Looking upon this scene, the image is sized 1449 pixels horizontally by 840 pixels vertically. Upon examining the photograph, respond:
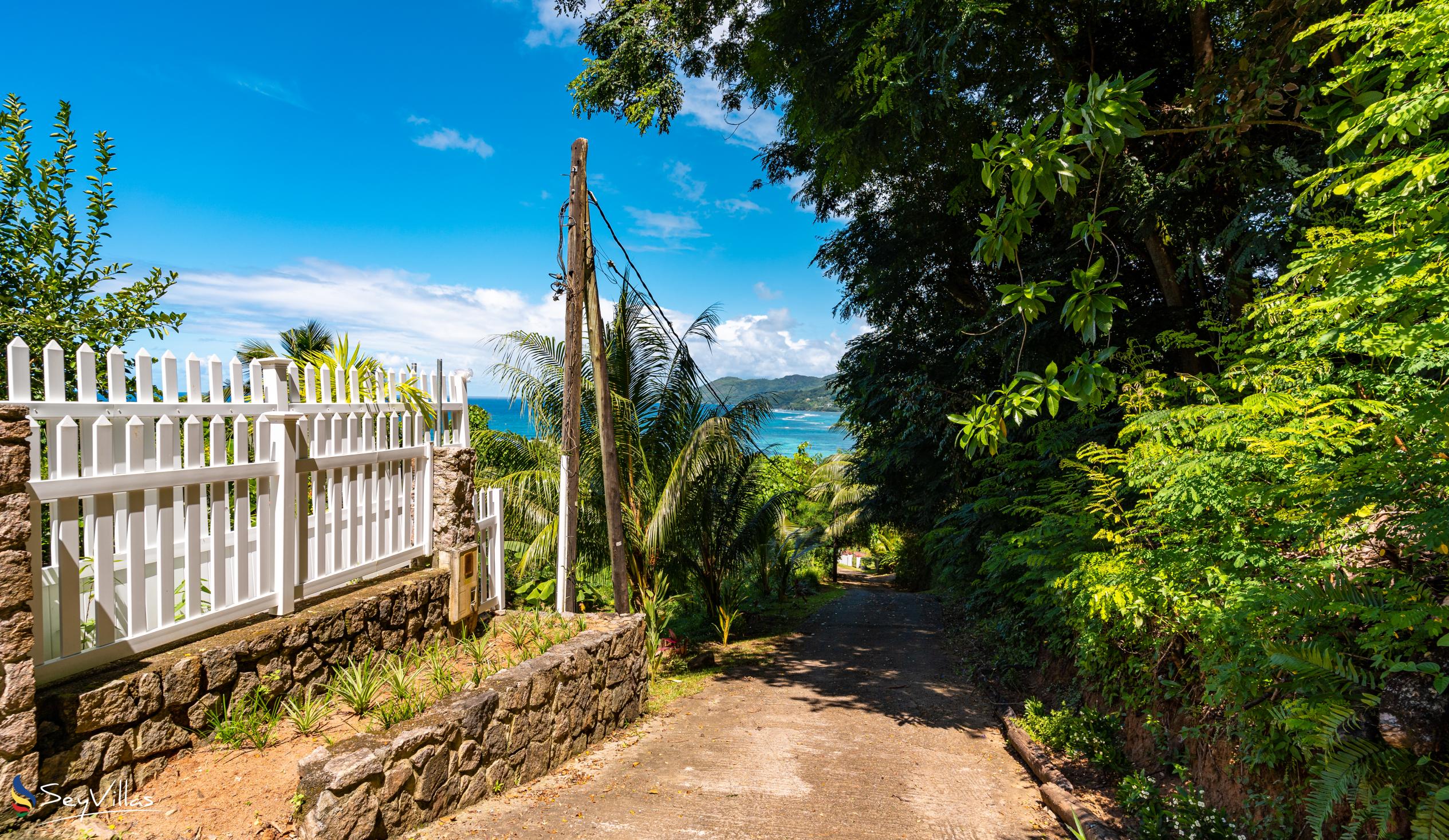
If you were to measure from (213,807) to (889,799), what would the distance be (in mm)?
3969

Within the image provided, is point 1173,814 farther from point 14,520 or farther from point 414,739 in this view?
point 14,520

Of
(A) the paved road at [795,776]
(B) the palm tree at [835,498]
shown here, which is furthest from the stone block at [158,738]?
(B) the palm tree at [835,498]

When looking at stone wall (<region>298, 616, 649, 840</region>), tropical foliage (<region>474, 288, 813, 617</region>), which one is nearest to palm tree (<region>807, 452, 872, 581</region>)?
tropical foliage (<region>474, 288, 813, 617</region>)

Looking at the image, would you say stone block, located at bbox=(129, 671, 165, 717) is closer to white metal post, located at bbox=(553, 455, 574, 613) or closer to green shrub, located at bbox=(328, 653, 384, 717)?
green shrub, located at bbox=(328, 653, 384, 717)

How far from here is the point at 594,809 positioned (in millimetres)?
4324

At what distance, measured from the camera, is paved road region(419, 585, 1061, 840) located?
13.8ft

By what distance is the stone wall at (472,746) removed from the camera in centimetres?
333

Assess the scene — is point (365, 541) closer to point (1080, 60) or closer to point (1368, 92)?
point (1368, 92)

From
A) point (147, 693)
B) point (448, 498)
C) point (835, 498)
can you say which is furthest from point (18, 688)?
point (835, 498)

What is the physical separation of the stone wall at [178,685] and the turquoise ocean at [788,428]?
17.2 ft

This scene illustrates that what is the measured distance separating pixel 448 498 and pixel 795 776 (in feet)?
12.1

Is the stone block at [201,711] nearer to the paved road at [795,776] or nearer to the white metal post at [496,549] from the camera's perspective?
the paved road at [795,776]

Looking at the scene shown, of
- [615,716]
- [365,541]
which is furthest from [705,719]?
[365,541]

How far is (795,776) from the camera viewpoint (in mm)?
5137
